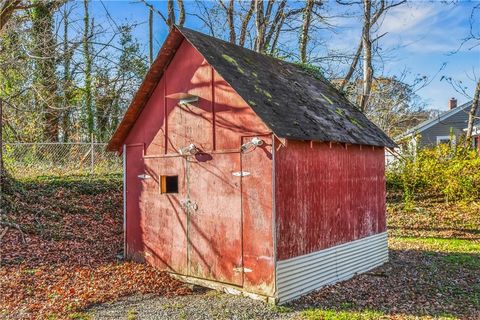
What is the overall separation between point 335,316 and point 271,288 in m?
1.11

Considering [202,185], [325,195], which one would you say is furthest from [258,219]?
[325,195]

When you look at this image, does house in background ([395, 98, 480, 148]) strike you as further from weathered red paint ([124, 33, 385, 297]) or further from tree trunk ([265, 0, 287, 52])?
weathered red paint ([124, 33, 385, 297])

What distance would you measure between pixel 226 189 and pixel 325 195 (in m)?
2.09

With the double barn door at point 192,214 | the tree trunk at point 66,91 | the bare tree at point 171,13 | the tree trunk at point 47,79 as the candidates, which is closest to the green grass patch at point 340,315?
the double barn door at point 192,214

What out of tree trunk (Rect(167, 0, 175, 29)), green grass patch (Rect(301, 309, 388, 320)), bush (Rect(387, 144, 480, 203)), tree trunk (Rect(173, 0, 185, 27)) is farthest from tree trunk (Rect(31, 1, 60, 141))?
bush (Rect(387, 144, 480, 203))

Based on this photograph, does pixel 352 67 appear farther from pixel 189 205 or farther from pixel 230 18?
pixel 189 205

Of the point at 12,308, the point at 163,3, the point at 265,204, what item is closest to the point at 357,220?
the point at 265,204

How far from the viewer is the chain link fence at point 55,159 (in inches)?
590

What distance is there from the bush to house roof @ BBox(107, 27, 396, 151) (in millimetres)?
8271

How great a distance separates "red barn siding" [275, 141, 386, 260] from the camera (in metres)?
7.54

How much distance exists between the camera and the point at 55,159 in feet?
51.0

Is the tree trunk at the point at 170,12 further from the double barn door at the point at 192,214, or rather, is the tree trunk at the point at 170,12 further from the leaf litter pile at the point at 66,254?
the double barn door at the point at 192,214

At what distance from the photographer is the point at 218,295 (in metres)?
7.73

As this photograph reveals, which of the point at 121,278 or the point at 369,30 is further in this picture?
the point at 369,30
